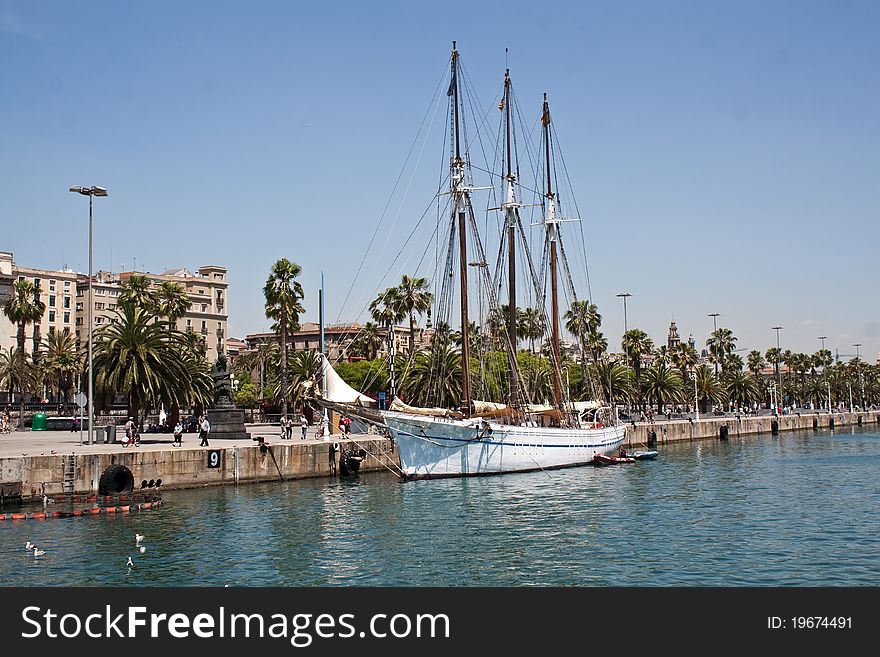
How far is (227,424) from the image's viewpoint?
57.5 metres

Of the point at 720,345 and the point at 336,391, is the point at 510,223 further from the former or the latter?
the point at 720,345

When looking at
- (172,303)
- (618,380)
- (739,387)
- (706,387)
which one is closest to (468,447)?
(172,303)

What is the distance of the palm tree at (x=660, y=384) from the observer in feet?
419

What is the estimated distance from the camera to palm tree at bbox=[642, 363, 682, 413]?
128 m

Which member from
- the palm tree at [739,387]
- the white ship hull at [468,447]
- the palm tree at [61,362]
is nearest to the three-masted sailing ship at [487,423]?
the white ship hull at [468,447]

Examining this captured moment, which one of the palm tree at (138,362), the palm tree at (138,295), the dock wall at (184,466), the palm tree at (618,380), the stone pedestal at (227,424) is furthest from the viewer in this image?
the palm tree at (618,380)

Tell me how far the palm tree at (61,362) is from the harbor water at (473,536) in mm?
75380

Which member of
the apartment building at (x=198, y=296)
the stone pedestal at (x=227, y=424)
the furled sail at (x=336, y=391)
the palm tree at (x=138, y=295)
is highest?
the apartment building at (x=198, y=296)

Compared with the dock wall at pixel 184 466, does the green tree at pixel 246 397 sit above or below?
above

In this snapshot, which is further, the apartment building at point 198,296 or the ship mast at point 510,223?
the apartment building at point 198,296

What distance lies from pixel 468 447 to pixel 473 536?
20.9 meters

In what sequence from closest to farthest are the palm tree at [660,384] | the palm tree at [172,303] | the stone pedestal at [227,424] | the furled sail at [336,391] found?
the furled sail at [336,391] → the stone pedestal at [227,424] → the palm tree at [172,303] → the palm tree at [660,384]

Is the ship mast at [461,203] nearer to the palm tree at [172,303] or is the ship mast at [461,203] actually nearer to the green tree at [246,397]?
the palm tree at [172,303]
